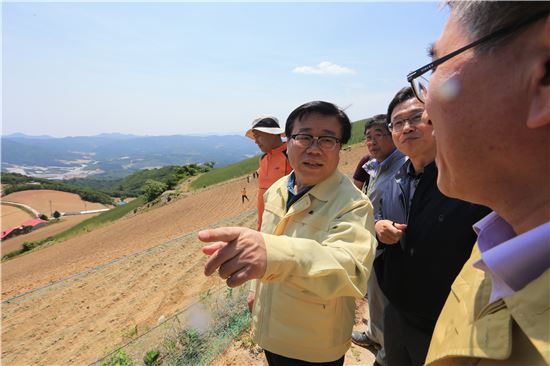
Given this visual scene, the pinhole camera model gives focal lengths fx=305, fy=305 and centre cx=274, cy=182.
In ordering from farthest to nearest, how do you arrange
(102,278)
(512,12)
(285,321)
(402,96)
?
(102,278)
(402,96)
(285,321)
(512,12)

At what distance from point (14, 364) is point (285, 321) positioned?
620cm

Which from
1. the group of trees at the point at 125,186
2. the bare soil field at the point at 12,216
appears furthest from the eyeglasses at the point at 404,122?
the bare soil field at the point at 12,216

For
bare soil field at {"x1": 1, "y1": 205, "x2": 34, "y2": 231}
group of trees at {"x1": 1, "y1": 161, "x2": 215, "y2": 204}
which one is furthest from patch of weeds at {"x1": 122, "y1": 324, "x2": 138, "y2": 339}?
bare soil field at {"x1": 1, "y1": 205, "x2": 34, "y2": 231}

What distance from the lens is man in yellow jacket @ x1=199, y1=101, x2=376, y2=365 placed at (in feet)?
3.34

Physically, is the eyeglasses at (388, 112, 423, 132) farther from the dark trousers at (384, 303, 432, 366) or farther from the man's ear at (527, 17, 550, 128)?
the man's ear at (527, 17, 550, 128)

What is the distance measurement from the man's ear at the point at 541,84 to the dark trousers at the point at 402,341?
5.59ft

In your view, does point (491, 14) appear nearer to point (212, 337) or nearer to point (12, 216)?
point (212, 337)

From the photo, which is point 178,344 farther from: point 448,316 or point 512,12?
point 512,12

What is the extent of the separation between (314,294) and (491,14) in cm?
124

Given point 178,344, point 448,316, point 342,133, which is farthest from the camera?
point 178,344

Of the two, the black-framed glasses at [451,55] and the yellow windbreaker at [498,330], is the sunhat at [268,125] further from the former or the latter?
the yellow windbreaker at [498,330]

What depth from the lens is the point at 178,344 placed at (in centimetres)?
348

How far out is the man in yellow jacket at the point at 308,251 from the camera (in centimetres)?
102

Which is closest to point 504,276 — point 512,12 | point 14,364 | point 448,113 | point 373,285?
point 448,113
